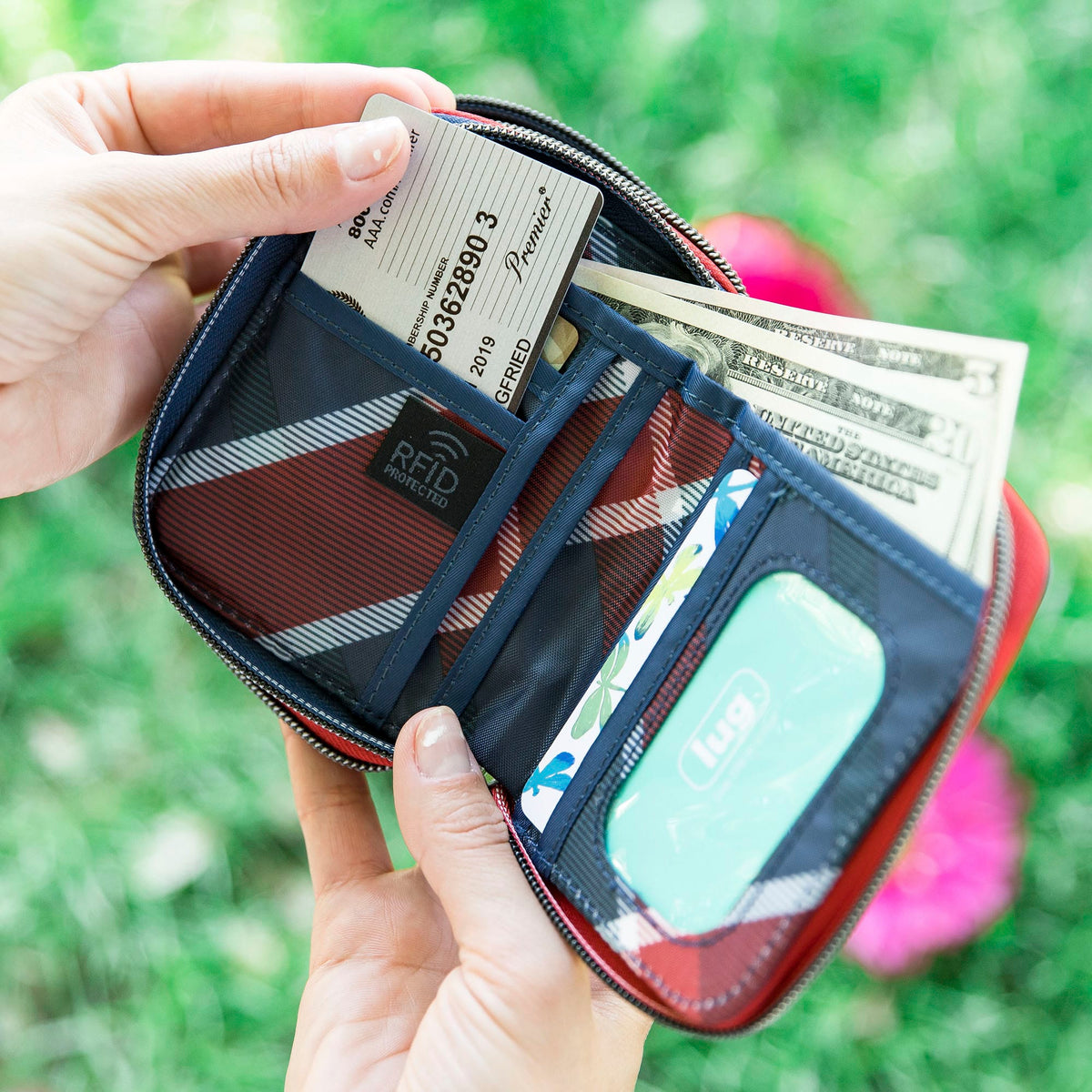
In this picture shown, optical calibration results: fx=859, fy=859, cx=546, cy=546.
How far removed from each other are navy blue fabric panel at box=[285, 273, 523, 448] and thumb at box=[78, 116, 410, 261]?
96 mm

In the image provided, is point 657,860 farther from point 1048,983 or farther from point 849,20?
point 849,20

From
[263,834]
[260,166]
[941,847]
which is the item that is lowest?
[263,834]

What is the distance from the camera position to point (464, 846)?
3.24ft

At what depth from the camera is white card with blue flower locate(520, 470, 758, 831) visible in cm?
92

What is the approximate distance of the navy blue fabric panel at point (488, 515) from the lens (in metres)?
0.99

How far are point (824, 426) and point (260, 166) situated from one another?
2.28 feet

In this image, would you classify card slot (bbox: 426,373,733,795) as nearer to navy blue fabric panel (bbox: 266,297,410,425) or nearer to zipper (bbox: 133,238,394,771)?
zipper (bbox: 133,238,394,771)

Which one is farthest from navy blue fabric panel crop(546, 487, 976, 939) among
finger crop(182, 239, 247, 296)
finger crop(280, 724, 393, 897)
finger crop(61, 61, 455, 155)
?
finger crop(182, 239, 247, 296)

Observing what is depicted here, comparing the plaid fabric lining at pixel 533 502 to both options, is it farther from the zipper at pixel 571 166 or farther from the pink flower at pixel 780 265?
the pink flower at pixel 780 265

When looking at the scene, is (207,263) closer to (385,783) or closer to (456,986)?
(385,783)

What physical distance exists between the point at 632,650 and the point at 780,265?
979 millimetres

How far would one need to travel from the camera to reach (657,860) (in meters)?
0.88

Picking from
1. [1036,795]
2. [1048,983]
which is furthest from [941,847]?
[1048,983]

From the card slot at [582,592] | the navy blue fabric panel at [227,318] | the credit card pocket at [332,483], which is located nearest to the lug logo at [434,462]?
the credit card pocket at [332,483]
